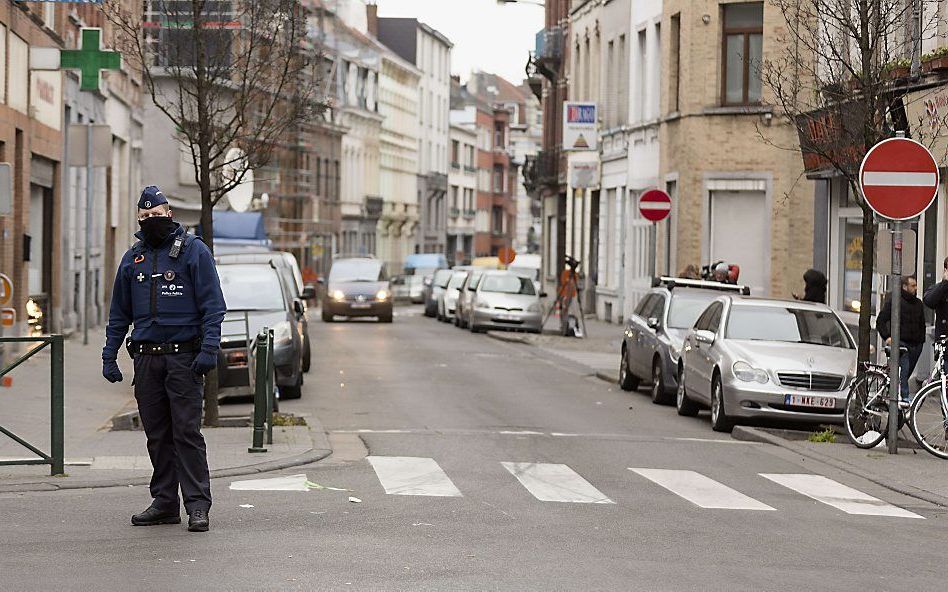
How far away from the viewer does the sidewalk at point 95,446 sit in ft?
40.5

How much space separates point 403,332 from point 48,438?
1139 inches

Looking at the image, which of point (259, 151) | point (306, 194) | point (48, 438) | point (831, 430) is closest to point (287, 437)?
point (48, 438)

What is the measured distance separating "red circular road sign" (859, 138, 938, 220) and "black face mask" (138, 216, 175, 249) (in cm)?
775

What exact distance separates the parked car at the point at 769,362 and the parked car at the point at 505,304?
22338 millimetres

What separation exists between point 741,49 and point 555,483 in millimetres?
25775

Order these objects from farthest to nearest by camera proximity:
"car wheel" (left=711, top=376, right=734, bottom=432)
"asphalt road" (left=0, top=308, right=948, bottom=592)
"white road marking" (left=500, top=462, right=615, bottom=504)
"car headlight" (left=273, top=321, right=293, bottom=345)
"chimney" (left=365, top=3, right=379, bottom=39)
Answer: "chimney" (left=365, top=3, right=379, bottom=39), "car headlight" (left=273, top=321, right=293, bottom=345), "car wheel" (left=711, top=376, right=734, bottom=432), "white road marking" (left=500, top=462, right=615, bottom=504), "asphalt road" (left=0, top=308, right=948, bottom=592)

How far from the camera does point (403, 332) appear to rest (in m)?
42.0

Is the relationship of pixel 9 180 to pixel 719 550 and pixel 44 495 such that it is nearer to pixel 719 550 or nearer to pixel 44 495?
pixel 44 495

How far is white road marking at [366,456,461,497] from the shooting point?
12.1 metres

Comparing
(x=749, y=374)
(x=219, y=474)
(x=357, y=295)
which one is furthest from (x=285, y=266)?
(x=357, y=295)

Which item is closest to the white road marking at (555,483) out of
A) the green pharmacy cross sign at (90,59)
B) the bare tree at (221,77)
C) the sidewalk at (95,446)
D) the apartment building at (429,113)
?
the sidewalk at (95,446)

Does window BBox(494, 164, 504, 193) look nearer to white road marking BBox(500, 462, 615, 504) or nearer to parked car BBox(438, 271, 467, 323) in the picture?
parked car BBox(438, 271, 467, 323)

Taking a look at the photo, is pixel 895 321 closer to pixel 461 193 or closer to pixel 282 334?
pixel 282 334

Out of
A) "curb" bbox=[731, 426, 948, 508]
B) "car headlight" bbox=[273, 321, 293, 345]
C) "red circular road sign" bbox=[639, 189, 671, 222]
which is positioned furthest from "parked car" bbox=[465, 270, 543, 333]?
"curb" bbox=[731, 426, 948, 508]
